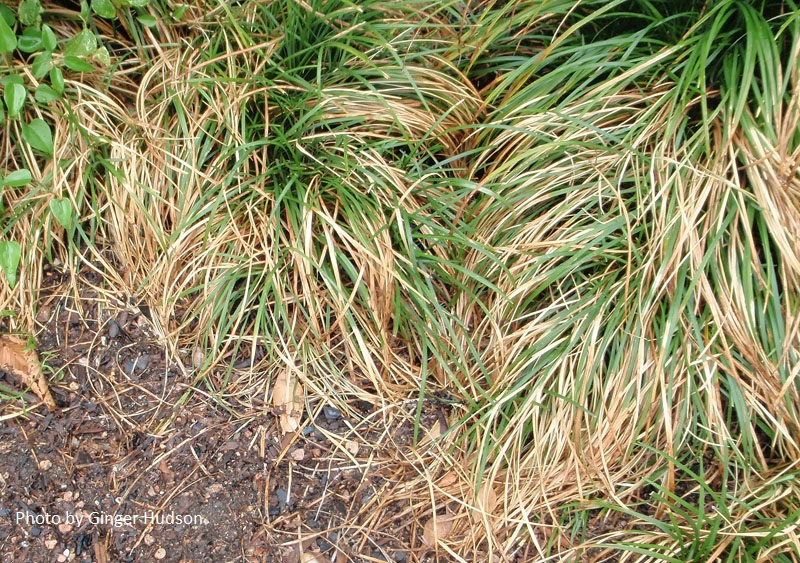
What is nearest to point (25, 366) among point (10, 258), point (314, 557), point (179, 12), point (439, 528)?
point (10, 258)

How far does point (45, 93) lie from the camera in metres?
2.13

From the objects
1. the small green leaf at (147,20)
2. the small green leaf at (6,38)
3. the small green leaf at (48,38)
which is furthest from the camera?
the small green leaf at (147,20)

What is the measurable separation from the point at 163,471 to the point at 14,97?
1172 mm

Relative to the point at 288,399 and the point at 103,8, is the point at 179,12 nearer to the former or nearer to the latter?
the point at 103,8

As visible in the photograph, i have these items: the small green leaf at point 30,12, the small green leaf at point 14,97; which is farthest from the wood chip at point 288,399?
the small green leaf at point 30,12

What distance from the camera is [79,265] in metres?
2.29

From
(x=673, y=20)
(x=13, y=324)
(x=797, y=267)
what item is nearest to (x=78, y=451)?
(x=13, y=324)

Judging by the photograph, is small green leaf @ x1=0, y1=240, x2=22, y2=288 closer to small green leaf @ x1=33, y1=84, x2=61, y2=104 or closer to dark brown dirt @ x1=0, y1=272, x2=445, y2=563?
dark brown dirt @ x1=0, y1=272, x2=445, y2=563

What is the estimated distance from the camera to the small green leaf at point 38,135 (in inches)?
82.4

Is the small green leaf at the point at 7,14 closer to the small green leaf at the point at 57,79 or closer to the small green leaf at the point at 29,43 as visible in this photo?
the small green leaf at the point at 29,43

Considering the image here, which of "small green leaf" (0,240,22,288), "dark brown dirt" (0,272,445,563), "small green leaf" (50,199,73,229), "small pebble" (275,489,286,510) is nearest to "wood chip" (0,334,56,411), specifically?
"dark brown dirt" (0,272,445,563)

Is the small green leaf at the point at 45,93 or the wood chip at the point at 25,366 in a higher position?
the small green leaf at the point at 45,93

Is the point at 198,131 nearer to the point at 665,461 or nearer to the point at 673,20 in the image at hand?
the point at 673,20

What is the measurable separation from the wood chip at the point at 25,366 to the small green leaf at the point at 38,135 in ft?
2.02
